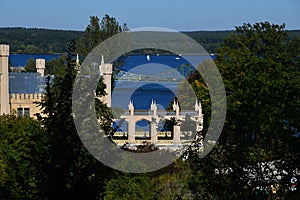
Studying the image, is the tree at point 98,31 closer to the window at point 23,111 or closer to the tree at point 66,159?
the window at point 23,111

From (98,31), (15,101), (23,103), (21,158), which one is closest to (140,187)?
(21,158)

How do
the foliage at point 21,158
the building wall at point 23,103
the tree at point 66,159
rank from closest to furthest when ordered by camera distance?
the tree at point 66,159 → the foliage at point 21,158 → the building wall at point 23,103

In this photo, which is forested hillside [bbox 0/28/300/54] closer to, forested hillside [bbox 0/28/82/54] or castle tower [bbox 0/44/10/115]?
forested hillside [bbox 0/28/82/54]

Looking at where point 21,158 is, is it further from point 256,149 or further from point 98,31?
point 98,31

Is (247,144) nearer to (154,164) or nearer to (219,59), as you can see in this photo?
(154,164)

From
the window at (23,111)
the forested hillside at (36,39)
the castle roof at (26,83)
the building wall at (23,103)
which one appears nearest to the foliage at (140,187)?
the building wall at (23,103)

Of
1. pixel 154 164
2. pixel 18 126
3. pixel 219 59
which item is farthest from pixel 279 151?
pixel 219 59

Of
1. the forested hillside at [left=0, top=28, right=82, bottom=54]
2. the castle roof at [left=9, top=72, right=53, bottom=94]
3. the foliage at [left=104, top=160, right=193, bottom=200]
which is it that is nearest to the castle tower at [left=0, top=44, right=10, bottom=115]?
the castle roof at [left=9, top=72, right=53, bottom=94]
